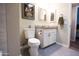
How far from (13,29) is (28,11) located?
15.0 inches

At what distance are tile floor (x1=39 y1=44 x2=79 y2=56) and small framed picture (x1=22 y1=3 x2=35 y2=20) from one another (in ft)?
1.81

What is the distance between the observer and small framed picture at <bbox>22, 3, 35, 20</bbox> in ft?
4.87

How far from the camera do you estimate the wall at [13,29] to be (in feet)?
4.97

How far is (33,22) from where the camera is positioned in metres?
1.51

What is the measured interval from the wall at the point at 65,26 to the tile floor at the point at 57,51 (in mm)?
82

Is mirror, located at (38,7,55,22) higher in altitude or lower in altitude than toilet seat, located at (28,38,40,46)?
higher

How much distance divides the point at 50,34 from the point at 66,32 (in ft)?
0.85

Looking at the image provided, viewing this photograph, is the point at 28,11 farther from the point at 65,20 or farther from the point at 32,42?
the point at 65,20

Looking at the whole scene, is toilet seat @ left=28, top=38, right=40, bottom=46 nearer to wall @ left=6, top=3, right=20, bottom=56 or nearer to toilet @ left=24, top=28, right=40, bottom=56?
toilet @ left=24, top=28, right=40, bottom=56

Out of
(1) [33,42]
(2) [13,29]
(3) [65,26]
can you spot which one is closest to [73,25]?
(3) [65,26]

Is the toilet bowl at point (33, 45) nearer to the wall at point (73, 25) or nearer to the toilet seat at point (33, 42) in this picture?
the toilet seat at point (33, 42)

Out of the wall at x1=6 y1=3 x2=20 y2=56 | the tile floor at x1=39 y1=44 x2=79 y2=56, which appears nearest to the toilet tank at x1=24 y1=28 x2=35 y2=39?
the wall at x1=6 y1=3 x2=20 y2=56

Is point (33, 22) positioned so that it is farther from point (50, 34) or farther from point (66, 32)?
point (66, 32)

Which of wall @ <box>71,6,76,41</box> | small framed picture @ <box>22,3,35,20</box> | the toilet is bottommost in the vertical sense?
the toilet
